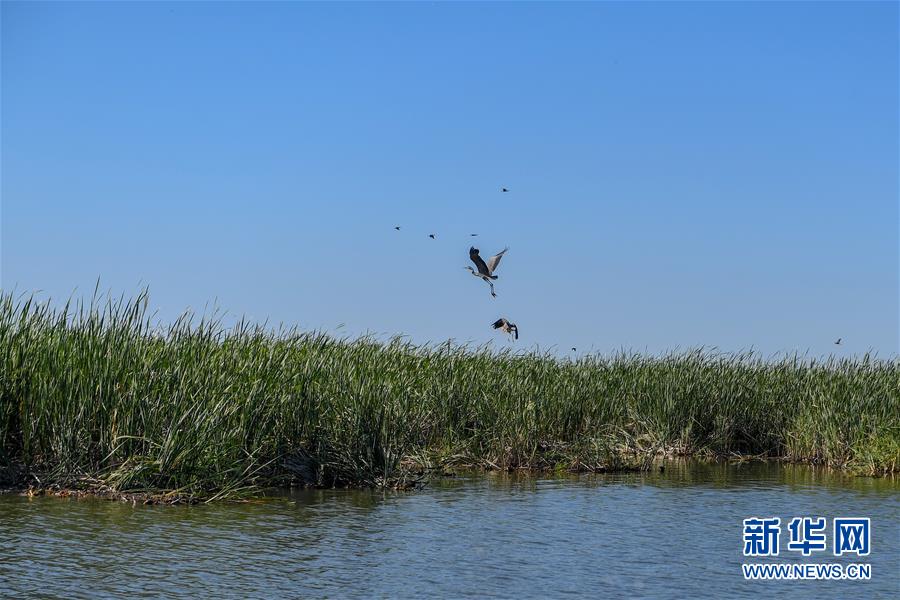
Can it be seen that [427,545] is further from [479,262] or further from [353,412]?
[479,262]

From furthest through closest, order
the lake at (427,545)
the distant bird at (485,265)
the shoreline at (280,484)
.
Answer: the distant bird at (485,265)
the shoreline at (280,484)
the lake at (427,545)

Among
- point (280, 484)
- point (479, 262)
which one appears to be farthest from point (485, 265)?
point (280, 484)

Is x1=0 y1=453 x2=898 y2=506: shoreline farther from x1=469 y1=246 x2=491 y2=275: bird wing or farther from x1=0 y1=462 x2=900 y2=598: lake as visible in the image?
x1=469 y1=246 x2=491 y2=275: bird wing

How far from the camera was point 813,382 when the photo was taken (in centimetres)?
1952

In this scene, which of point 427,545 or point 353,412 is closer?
point 427,545

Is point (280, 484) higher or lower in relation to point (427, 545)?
higher

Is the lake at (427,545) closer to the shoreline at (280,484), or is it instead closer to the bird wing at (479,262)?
the shoreline at (280,484)

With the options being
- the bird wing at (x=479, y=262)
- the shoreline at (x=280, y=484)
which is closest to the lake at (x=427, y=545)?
the shoreline at (x=280, y=484)

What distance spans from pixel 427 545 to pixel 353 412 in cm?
366

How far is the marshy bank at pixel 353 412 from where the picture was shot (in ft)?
37.4

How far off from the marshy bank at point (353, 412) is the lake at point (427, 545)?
55 cm

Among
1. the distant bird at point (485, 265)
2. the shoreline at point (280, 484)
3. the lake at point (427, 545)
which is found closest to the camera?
the lake at point (427, 545)

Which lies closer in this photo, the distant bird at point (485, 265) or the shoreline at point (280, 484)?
the shoreline at point (280, 484)

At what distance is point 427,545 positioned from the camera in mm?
9656
